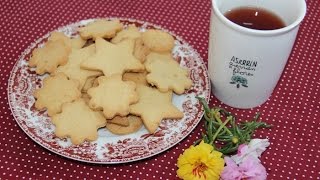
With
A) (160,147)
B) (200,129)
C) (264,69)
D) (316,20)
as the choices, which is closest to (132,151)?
(160,147)

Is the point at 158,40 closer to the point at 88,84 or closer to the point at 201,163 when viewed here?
the point at 88,84

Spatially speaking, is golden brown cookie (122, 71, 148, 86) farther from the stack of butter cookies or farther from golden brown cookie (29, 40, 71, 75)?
golden brown cookie (29, 40, 71, 75)

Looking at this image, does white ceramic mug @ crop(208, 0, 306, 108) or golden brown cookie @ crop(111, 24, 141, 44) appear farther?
golden brown cookie @ crop(111, 24, 141, 44)

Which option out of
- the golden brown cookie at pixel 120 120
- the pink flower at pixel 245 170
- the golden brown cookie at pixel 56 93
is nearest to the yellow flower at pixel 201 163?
the pink flower at pixel 245 170

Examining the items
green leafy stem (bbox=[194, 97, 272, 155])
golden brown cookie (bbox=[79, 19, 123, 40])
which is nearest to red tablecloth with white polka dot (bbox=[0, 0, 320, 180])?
green leafy stem (bbox=[194, 97, 272, 155])

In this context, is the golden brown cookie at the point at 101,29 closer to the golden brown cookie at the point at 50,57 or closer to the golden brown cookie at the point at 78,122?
the golden brown cookie at the point at 50,57

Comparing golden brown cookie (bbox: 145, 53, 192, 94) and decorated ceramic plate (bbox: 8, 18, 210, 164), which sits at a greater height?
golden brown cookie (bbox: 145, 53, 192, 94)
